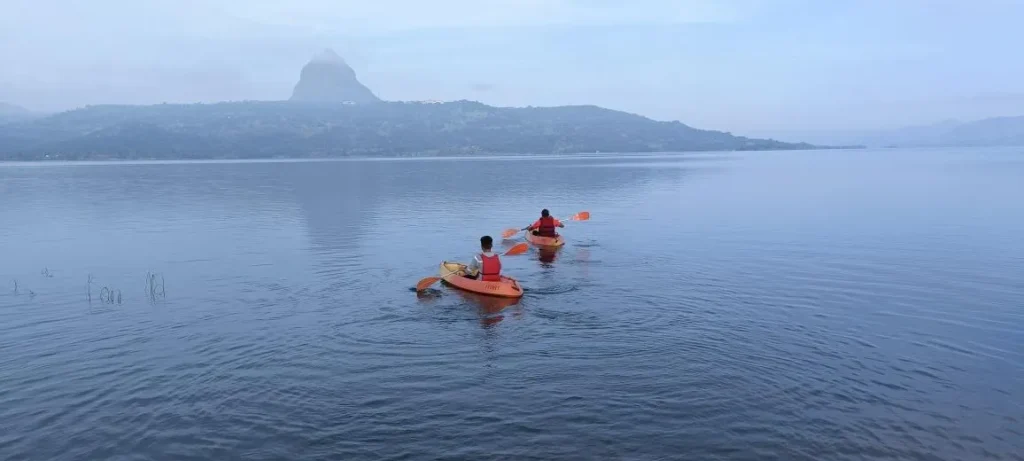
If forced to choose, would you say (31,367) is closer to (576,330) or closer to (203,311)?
(203,311)

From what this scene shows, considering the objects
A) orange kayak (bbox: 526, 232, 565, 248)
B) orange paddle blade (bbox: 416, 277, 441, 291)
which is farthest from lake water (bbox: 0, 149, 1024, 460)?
orange kayak (bbox: 526, 232, 565, 248)

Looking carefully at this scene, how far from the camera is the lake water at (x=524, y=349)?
11734 millimetres

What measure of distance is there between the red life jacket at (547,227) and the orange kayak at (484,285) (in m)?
9.11

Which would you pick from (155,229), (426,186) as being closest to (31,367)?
(155,229)

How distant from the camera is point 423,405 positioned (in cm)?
1296

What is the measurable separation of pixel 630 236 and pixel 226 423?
2694 centimetres

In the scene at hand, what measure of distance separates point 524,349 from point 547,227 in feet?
52.0

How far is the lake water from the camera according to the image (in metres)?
11.7

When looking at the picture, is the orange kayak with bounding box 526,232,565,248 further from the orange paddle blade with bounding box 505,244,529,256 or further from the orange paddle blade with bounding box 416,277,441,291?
the orange paddle blade with bounding box 416,277,441,291

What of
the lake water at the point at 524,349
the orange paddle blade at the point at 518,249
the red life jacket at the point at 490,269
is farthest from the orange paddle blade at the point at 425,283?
the orange paddle blade at the point at 518,249

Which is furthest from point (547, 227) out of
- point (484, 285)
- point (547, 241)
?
point (484, 285)

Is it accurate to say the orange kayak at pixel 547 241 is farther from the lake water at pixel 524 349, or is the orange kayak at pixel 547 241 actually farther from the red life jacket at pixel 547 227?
the lake water at pixel 524 349

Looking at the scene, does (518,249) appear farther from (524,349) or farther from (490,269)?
(524,349)

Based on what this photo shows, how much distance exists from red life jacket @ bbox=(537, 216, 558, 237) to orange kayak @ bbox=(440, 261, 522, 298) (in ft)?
29.9
